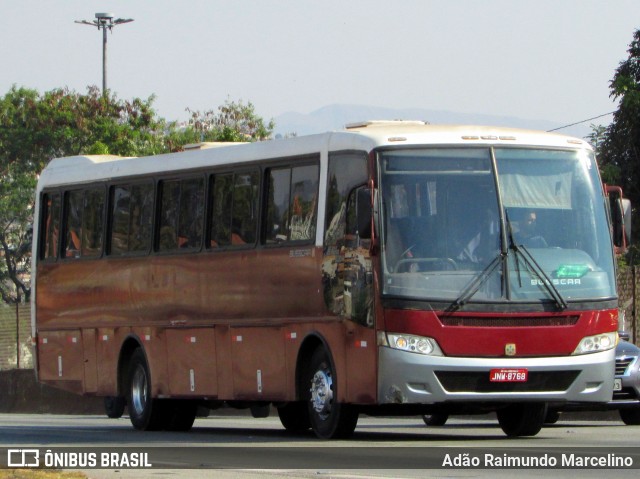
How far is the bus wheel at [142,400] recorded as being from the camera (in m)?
21.5

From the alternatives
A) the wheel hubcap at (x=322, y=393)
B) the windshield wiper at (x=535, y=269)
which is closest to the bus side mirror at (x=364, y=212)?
the windshield wiper at (x=535, y=269)

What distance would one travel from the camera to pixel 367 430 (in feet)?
68.9

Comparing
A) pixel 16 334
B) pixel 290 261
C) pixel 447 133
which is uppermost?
pixel 447 133

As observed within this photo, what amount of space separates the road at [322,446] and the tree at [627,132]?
1750 centimetres

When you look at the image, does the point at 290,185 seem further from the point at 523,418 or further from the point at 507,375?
the point at 523,418

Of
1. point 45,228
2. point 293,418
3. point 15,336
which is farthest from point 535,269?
point 15,336

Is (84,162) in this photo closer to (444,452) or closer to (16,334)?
(444,452)

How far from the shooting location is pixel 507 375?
1627 centimetres

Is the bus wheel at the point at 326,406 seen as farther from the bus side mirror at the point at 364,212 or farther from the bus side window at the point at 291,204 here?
the bus side mirror at the point at 364,212

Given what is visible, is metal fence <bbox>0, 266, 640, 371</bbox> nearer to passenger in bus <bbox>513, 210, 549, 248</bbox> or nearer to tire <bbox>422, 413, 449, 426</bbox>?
tire <bbox>422, 413, 449, 426</bbox>

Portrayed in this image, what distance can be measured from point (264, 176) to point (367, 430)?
4.11 meters

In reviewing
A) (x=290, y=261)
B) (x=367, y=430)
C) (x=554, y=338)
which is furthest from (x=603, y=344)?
(x=367, y=430)

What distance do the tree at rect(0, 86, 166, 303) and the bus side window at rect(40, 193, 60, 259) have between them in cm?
3803

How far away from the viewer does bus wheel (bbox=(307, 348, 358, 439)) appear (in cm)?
1708
